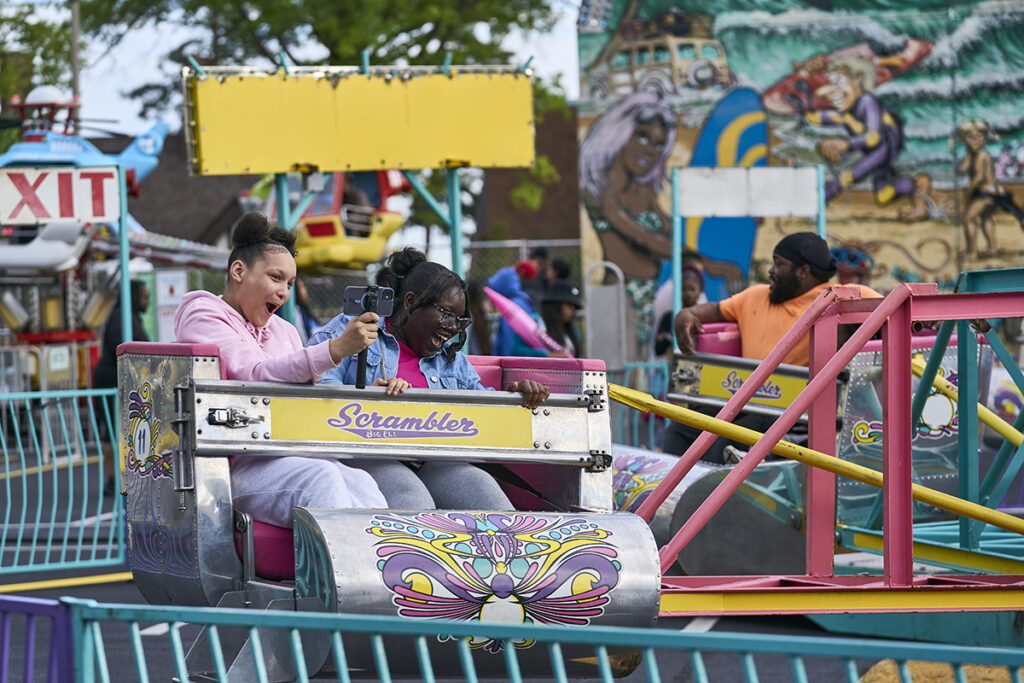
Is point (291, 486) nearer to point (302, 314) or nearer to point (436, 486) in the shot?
point (436, 486)

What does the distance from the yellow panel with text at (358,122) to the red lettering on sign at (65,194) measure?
1004 millimetres

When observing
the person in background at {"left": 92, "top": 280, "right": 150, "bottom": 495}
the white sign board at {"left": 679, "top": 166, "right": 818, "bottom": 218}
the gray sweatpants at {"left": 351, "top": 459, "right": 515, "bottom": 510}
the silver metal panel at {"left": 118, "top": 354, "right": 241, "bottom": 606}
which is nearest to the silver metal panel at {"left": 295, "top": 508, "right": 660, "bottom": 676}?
the silver metal panel at {"left": 118, "top": 354, "right": 241, "bottom": 606}

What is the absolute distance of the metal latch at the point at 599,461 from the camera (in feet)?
14.5

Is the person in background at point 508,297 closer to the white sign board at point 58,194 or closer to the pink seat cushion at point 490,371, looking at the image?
the white sign board at point 58,194

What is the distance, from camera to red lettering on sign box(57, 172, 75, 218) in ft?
26.8

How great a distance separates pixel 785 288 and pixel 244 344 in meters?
3.58

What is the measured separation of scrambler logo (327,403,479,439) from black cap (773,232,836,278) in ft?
10.5

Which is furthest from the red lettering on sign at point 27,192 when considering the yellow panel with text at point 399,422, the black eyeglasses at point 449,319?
the yellow panel with text at point 399,422

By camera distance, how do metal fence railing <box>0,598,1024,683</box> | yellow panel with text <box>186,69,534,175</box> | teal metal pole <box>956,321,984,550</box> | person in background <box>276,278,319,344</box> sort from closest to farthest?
metal fence railing <box>0,598,1024,683</box>, teal metal pole <box>956,321,984,550</box>, yellow panel with text <box>186,69,534,175</box>, person in background <box>276,278,319,344</box>

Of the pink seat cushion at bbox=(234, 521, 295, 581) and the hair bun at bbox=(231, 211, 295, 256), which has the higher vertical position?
the hair bun at bbox=(231, 211, 295, 256)

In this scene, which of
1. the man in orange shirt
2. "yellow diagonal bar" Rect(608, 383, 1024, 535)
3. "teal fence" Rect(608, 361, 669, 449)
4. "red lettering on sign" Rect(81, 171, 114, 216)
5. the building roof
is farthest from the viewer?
the building roof

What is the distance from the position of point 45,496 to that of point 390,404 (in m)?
8.04

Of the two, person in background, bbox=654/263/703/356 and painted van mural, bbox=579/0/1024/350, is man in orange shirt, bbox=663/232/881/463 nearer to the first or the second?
person in background, bbox=654/263/703/356

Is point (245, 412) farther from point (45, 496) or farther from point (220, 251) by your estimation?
point (220, 251)
